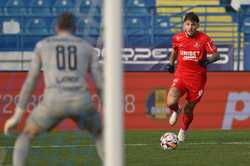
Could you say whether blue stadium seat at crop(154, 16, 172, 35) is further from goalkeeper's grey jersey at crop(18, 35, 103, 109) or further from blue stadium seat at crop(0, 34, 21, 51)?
goalkeeper's grey jersey at crop(18, 35, 103, 109)

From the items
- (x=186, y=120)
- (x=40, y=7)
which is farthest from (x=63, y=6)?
(x=186, y=120)

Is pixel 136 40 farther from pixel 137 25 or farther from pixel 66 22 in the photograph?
pixel 66 22

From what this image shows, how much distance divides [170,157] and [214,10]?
13413 mm

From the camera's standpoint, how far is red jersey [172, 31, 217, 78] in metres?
13.2

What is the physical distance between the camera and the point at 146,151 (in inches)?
472

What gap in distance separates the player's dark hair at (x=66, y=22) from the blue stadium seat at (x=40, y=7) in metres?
14.4

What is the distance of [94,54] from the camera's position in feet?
25.9

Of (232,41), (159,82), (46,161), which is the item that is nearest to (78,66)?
(46,161)

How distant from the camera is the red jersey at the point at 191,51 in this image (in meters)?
13.2

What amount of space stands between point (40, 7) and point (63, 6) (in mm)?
739

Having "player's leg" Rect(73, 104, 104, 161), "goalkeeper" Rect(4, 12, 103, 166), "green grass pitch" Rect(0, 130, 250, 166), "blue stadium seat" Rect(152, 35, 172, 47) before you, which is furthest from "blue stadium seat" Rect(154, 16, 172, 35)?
"goalkeeper" Rect(4, 12, 103, 166)

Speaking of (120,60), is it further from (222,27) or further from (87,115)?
(222,27)

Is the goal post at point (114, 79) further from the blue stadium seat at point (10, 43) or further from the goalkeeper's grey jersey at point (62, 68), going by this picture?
the blue stadium seat at point (10, 43)

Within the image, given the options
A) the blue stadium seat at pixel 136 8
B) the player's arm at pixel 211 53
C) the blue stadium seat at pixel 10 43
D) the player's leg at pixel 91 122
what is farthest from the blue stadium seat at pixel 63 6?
the player's leg at pixel 91 122
